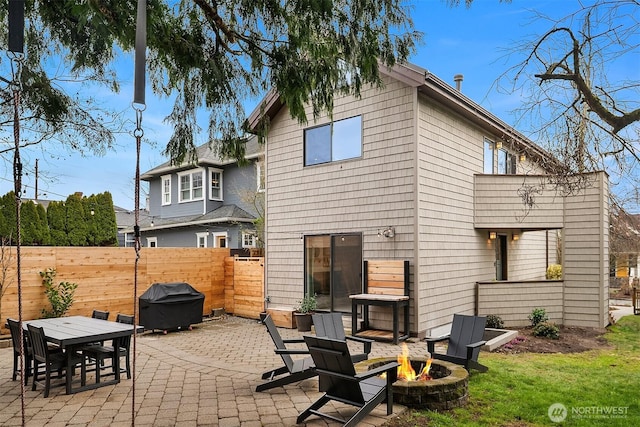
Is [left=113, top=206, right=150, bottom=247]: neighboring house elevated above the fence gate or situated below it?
above

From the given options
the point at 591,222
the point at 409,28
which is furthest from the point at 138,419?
the point at 591,222

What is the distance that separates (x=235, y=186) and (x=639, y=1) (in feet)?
52.0

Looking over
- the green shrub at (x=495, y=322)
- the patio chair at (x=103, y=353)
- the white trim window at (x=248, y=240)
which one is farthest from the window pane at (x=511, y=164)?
the patio chair at (x=103, y=353)

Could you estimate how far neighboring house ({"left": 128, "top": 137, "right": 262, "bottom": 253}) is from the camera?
1742cm

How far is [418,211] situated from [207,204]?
451 inches

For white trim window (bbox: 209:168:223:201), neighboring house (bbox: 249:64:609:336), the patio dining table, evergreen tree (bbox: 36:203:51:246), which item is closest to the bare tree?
neighboring house (bbox: 249:64:609:336)

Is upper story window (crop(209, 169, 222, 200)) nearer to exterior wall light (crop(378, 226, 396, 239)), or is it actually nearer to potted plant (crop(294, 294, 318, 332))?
potted plant (crop(294, 294, 318, 332))

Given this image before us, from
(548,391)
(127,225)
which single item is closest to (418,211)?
(548,391)

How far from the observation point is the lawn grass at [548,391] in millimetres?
4656

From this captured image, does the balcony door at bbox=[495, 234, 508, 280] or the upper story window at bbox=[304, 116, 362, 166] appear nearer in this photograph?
the upper story window at bbox=[304, 116, 362, 166]

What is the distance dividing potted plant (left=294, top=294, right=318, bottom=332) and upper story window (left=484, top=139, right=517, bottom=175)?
227 inches

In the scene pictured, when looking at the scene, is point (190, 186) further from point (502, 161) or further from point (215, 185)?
point (502, 161)

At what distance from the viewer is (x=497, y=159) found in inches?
499

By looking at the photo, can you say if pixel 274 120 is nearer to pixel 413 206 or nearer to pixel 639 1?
pixel 413 206
